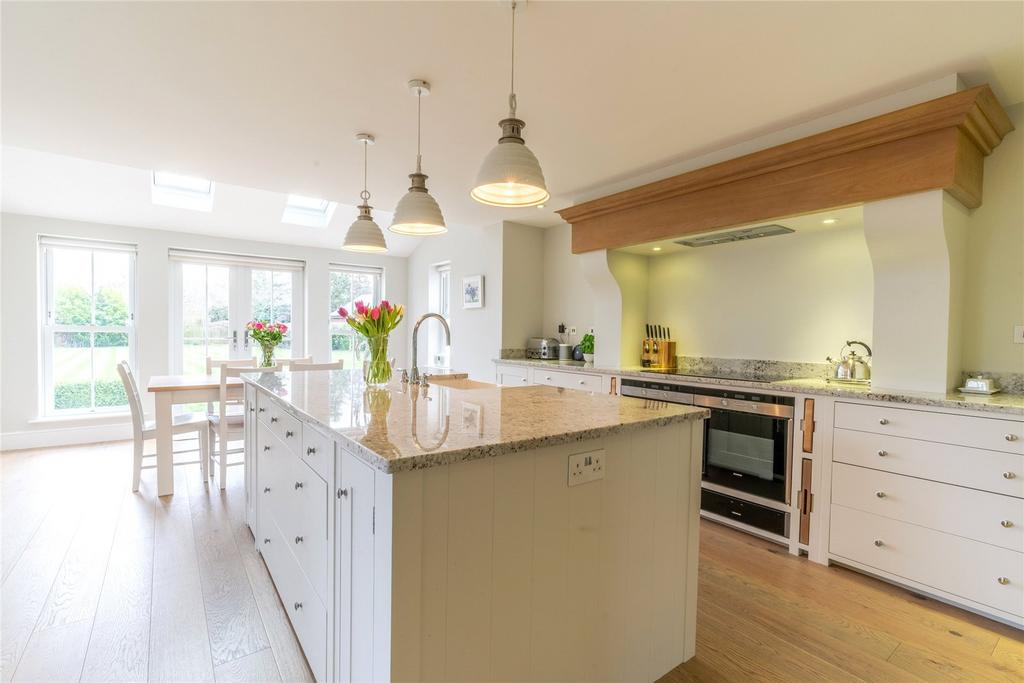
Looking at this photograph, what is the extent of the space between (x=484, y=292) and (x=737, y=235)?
2565mm

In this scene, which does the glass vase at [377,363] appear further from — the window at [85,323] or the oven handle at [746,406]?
the window at [85,323]

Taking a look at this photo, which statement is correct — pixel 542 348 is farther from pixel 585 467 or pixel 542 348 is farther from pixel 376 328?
pixel 585 467

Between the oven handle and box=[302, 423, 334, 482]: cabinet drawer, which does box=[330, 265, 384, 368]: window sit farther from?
box=[302, 423, 334, 482]: cabinet drawer

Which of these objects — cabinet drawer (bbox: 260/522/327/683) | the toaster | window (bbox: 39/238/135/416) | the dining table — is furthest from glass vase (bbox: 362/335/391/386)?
window (bbox: 39/238/135/416)

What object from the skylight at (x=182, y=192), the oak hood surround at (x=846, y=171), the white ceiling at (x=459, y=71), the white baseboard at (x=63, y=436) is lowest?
the white baseboard at (x=63, y=436)

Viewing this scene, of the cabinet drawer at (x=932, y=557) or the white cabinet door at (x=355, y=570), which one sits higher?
the white cabinet door at (x=355, y=570)

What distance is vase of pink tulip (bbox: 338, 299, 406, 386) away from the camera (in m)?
2.39

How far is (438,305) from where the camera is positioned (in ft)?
19.7

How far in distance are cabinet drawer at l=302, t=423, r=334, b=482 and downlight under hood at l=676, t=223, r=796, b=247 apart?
2614 mm

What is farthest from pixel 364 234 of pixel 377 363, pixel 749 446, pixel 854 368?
pixel 854 368

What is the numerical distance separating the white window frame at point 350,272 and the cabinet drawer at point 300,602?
13.3 ft

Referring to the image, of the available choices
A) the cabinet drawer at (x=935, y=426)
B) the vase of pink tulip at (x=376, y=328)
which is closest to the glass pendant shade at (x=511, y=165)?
the vase of pink tulip at (x=376, y=328)

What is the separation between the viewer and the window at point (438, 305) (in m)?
5.81

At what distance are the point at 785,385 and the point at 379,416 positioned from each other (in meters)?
2.15
